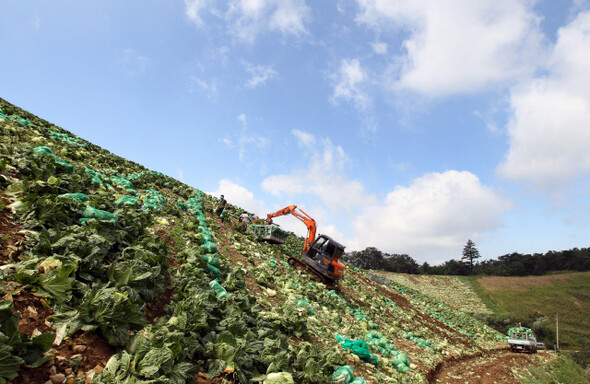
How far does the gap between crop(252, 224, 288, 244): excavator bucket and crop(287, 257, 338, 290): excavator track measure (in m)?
1.79

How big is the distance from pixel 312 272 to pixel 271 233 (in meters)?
3.14

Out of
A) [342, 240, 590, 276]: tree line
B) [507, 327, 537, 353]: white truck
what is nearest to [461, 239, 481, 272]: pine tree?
A: [342, 240, 590, 276]: tree line

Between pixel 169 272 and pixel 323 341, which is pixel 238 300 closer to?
pixel 169 272

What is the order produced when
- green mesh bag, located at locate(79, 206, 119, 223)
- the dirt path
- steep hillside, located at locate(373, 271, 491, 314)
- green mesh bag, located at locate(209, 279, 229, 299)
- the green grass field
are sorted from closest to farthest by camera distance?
1. green mesh bag, located at locate(79, 206, 119, 223)
2. green mesh bag, located at locate(209, 279, 229, 299)
3. the dirt path
4. the green grass field
5. steep hillside, located at locate(373, 271, 491, 314)

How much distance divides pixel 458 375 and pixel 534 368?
32.9ft

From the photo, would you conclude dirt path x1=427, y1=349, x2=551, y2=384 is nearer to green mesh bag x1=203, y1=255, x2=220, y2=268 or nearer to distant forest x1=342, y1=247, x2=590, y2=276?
green mesh bag x1=203, y1=255, x2=220, y2=268

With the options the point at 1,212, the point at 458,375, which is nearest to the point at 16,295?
the point at 1,212

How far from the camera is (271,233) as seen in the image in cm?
1705

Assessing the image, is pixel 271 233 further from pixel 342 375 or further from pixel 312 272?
pixel 342 375

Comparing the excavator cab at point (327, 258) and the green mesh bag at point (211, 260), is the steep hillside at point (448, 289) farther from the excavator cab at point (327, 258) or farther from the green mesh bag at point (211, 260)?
the green mesh bag at point (211, 260)

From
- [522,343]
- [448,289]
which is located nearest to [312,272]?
[522,343]

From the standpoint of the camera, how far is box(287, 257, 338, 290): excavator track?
15.2 meters

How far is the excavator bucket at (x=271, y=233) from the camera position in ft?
56.0

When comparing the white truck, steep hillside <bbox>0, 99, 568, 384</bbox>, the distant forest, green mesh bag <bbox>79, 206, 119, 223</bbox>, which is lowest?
the white truck
